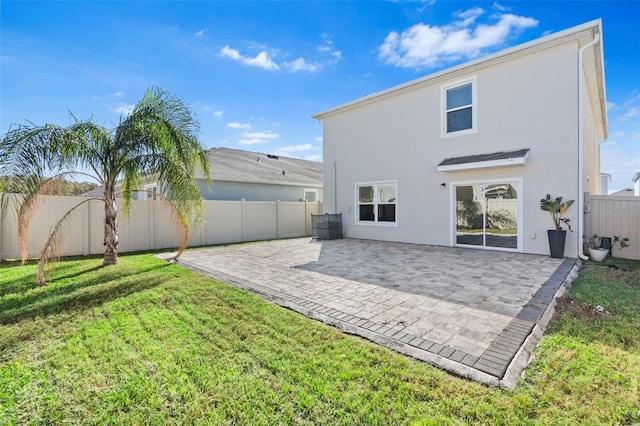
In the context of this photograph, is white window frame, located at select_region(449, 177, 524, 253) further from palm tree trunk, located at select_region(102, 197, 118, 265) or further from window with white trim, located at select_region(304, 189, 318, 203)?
window with white trim, located at select_region(304, 189, 318, 203)

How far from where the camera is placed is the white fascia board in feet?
29.8

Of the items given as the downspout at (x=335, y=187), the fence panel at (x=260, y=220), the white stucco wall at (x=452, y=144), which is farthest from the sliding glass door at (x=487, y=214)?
the fence panel at (x=260, y=220)

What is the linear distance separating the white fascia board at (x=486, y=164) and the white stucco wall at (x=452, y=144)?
1.38 ft

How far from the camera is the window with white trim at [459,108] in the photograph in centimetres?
1062

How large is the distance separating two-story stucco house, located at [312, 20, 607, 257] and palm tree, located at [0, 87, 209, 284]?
24.7 feet

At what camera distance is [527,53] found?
9.27m

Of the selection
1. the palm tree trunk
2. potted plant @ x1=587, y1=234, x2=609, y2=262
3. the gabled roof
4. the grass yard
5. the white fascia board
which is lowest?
the grass yard

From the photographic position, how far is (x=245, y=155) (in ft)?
67.7

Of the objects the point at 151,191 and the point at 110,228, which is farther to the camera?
the point at 151,191

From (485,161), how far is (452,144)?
1.59 meters

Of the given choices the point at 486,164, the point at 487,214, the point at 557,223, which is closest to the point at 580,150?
the point at 557,223

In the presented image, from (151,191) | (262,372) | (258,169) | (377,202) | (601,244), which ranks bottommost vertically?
(262,372)

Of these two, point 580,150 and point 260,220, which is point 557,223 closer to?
point 580,150

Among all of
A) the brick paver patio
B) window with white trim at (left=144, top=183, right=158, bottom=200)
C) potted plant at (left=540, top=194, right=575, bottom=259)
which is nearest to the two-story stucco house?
potted plant at (left=540, top=194, right=575, bottom=259)
